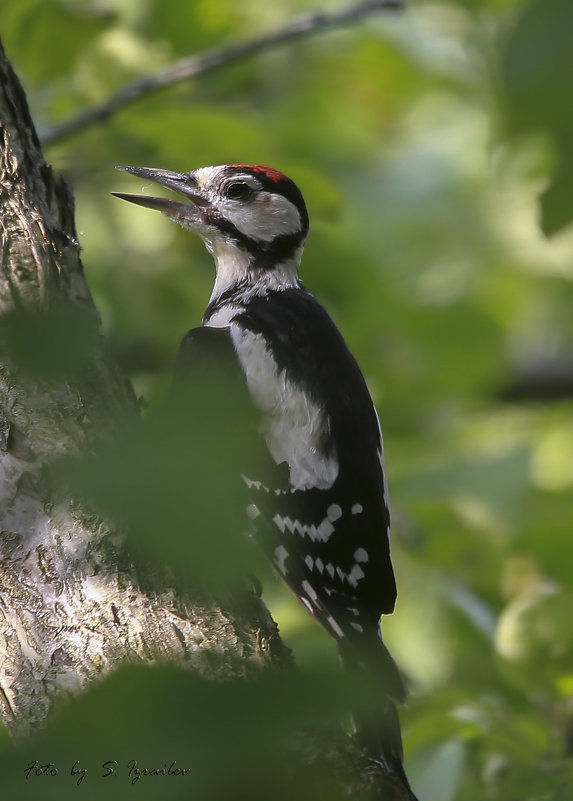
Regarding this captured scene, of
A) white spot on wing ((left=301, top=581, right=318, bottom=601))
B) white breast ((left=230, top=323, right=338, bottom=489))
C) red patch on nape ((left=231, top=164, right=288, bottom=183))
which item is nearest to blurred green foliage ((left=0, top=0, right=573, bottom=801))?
red patch on nape ((left=231, top=164, right=288, bottom=183))

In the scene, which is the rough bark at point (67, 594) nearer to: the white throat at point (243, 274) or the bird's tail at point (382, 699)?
the bird's tail at point (382, 699)

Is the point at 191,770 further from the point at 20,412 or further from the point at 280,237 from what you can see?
the point at 280,237

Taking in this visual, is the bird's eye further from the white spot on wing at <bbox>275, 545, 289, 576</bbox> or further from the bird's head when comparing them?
the white spot on wing at <bbox>275, 545, 289, 576</bbox>

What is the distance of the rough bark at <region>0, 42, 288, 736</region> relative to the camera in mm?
1565

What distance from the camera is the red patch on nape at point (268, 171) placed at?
3233 millimetres

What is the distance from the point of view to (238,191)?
329cm

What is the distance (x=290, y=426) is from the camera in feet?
8.11

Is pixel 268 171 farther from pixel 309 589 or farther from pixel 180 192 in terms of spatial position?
pixel 309 589

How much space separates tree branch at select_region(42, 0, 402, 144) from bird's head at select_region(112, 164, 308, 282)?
9.8 inches

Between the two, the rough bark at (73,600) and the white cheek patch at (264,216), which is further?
the white cheek patch at (264,216)

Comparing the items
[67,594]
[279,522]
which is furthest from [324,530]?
[67,594]

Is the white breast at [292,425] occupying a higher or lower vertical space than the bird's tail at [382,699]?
higher

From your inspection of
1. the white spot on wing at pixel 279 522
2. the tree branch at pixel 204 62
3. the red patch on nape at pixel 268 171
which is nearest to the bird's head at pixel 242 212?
the red patch on nape at pixel 268 171

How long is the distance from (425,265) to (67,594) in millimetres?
4131
